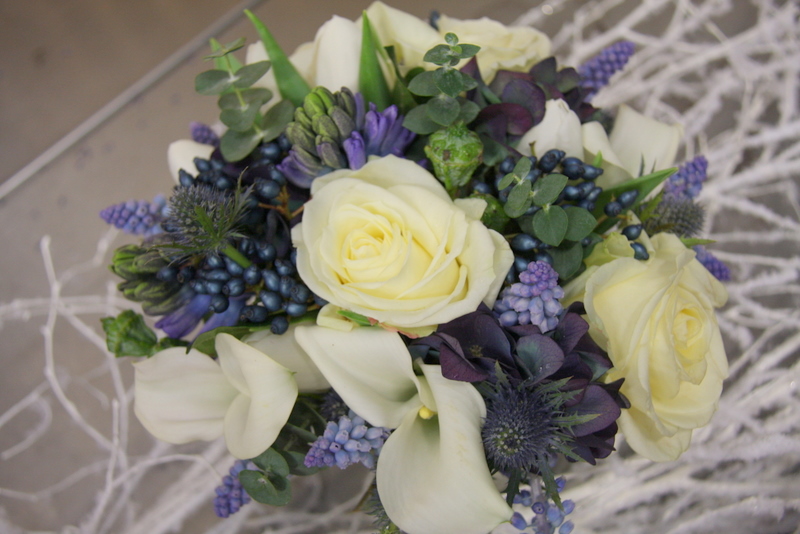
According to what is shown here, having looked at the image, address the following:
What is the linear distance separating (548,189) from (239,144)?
0.74 feet

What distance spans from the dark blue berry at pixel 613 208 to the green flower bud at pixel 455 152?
9 cm

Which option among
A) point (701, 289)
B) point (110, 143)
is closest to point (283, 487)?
point (701, 289)

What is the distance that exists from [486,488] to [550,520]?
8 centimetres

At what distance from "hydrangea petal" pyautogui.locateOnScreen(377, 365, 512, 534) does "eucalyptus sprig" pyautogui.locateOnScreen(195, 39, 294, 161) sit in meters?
0.21

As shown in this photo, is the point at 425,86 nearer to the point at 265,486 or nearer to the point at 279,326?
the point at 279,326

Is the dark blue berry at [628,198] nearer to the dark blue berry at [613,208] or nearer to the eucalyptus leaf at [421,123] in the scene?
the dark blue berry at [613,208]

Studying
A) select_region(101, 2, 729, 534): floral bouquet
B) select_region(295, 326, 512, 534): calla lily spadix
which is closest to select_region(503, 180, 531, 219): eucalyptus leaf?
select_region(101, 2, 729, 534): floral bouquet

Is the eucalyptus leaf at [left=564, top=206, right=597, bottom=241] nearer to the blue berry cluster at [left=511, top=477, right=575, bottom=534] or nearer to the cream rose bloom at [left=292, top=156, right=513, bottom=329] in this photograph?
the cream rose bloom at [left=292, top=156, right=513, bottom=329]

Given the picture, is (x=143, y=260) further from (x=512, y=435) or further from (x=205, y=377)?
(x=512, y=435)

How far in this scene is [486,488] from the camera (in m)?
0.32

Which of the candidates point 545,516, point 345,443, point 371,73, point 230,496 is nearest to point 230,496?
point 230,496

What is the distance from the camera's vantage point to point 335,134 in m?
0.38

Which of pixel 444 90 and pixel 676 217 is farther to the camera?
pixel 676 217

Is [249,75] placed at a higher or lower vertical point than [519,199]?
higher
